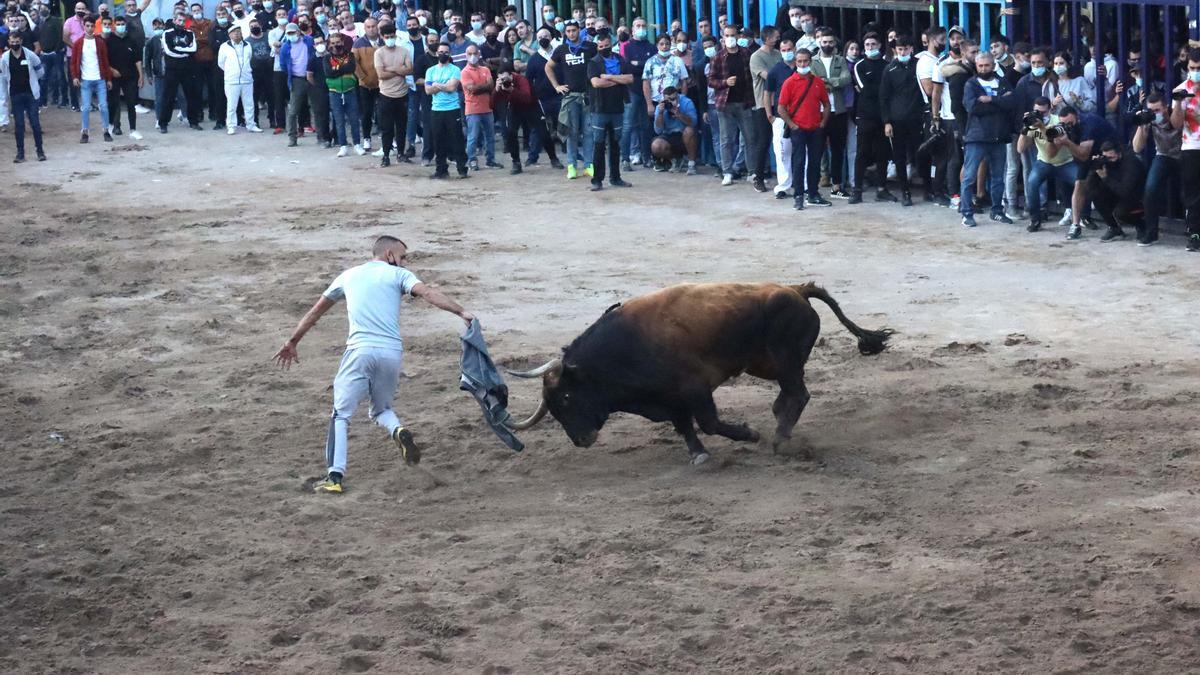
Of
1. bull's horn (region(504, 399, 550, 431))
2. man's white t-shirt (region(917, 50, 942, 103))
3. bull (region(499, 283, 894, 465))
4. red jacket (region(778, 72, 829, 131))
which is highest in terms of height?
man's white t-shirt (region(917, 50, 942, 103))

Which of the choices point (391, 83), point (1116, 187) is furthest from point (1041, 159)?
point (391, 83)

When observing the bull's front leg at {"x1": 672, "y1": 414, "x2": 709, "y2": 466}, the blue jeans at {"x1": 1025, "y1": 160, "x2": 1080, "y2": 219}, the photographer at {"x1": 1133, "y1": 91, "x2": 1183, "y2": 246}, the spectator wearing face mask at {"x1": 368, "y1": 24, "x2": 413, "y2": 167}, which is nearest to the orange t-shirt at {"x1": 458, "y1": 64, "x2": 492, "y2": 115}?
the spectator wearing face mask at {"x1": 368, "y1": 24, "x2": 413, "y2": 167}

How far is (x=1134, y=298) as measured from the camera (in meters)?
14.1

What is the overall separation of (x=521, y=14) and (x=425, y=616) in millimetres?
21693

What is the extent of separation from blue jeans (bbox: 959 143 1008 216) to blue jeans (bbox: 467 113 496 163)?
25.6 ft

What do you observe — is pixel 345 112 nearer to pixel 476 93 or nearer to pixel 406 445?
pixel 476 93

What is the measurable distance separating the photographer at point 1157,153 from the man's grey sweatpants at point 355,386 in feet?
29.7

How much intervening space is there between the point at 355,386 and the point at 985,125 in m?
9.42

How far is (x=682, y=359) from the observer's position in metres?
9.91

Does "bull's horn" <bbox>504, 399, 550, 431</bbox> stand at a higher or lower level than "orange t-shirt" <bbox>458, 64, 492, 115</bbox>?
lower

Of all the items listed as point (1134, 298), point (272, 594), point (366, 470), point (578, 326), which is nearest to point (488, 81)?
point (578, 326)

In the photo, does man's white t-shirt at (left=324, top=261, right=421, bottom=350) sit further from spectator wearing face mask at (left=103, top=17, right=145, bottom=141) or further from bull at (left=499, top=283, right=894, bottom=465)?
spectator wearing face mask at (left=103, top=17, right=145, bottom=141)

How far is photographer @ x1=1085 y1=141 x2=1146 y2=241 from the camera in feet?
53.4

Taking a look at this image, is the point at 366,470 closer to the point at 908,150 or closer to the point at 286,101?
the point at 908,150
